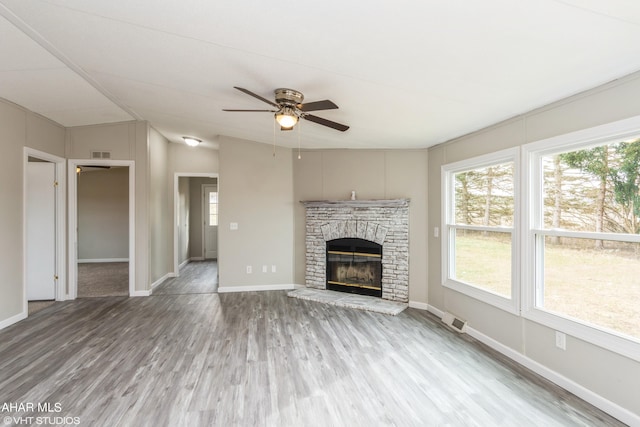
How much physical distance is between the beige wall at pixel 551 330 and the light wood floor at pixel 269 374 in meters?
0.20

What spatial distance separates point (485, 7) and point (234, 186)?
4425 millimetres

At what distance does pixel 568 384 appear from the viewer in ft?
7.73

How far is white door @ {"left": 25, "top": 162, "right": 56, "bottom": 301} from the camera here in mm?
4445

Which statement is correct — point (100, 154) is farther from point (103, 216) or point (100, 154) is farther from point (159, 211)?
point (103, 216)

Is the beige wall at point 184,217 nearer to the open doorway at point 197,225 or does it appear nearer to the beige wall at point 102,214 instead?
the open doorway at point 197,225

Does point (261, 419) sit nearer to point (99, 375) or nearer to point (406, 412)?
point (406, 412)

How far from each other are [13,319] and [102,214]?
5.27 metres

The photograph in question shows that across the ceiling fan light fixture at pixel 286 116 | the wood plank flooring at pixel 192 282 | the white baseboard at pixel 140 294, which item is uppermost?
the ceiling fan light fixture at pixel 286 116

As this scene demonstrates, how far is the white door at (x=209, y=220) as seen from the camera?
8.39 metres

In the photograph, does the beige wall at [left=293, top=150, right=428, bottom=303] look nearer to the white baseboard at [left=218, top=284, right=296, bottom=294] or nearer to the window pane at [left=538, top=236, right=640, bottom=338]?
the white baseboard at [left=218, top=284, right=296, bottom=294]

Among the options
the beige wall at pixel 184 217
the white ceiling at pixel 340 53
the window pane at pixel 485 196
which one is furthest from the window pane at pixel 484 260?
→ the beige wall at pixel 184 217

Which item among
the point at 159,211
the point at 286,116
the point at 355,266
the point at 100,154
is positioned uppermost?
the point at 100,154

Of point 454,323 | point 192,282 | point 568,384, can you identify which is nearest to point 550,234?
point 568,384

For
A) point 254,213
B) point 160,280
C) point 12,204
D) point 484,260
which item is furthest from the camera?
point 160,280
